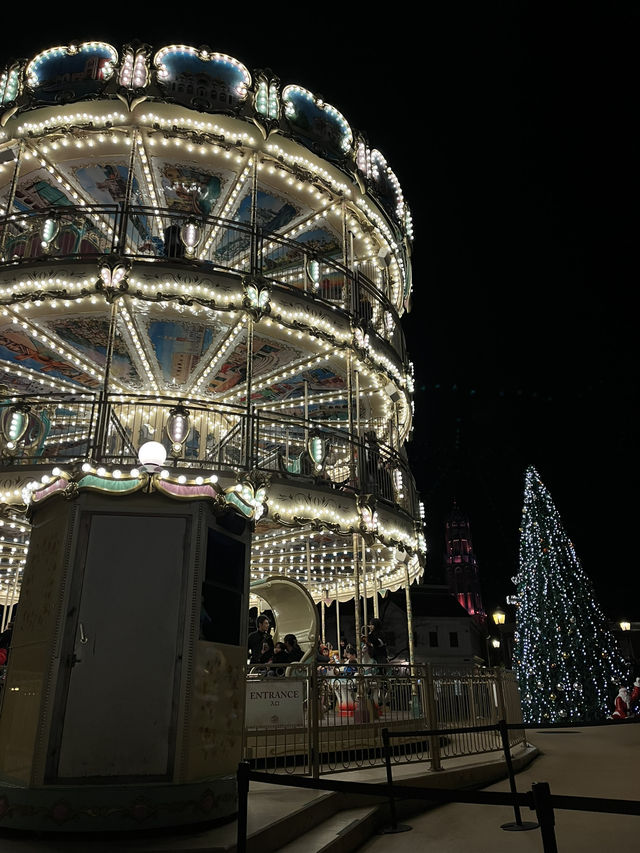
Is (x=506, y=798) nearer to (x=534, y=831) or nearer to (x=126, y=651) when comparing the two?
(x=126, y=651)

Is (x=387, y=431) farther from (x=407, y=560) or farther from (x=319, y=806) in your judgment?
Result: (x=319, y=806)

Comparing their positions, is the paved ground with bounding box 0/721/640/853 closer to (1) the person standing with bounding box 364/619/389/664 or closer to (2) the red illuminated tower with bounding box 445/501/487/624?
(1) the person standing with bounding box 364/619/389/664

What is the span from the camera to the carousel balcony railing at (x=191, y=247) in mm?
11344

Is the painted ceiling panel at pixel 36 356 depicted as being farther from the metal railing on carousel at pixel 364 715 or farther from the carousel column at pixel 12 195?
the metal railing on carousel at pixel 364 715

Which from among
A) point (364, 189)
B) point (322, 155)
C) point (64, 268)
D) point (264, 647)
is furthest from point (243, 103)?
point (264, 647)

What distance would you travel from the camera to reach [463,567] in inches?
3890

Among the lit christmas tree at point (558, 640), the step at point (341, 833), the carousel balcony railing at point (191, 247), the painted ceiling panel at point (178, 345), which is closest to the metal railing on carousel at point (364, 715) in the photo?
the step at point (341, 833)

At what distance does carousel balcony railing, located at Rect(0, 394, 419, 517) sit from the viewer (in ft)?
33.8

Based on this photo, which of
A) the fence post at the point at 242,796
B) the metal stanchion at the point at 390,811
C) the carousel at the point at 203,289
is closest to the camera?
the fence post at the point at 242,796

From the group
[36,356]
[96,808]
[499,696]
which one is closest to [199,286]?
[36,356]

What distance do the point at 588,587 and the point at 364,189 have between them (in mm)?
19752

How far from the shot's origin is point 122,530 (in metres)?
6.25

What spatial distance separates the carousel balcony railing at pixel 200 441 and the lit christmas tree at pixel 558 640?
44.2 ft

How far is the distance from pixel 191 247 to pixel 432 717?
912 cm
